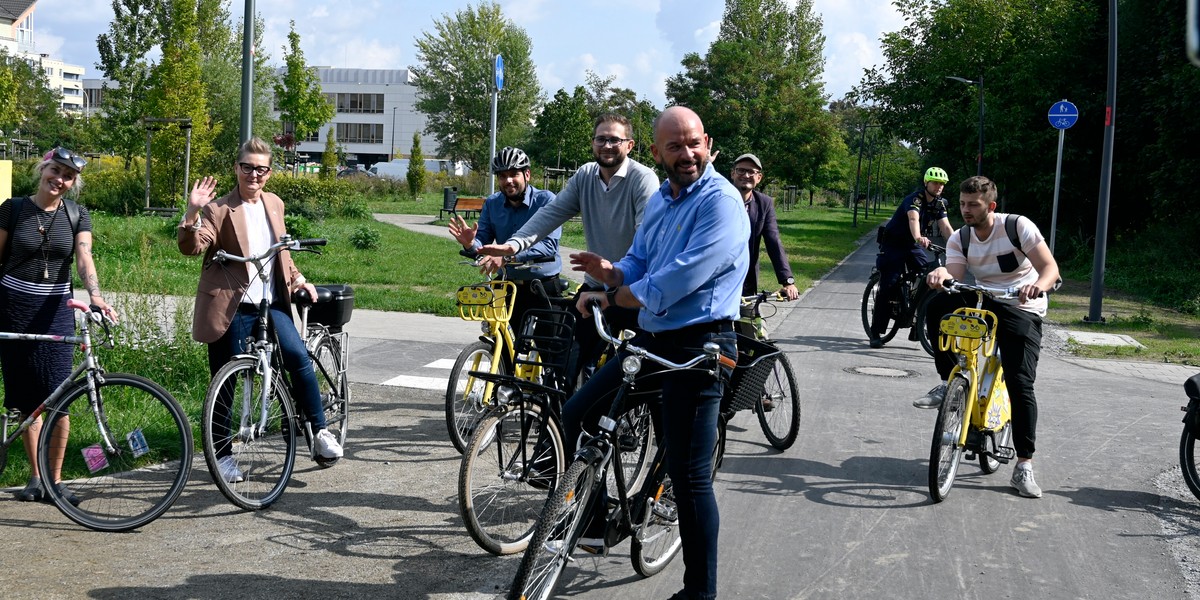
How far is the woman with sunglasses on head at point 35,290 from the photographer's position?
16.9 ft

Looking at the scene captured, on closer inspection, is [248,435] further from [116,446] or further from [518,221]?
[518,221]

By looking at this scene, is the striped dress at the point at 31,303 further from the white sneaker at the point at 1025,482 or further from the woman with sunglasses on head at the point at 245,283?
the white sneaker at the point at 1025,482

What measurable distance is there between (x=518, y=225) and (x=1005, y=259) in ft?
9.67

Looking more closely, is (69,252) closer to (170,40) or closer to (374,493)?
(374,493)

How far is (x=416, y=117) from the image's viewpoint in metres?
114

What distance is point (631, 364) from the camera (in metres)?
3.79

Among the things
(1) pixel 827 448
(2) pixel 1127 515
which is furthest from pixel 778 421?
(2) pixel 1127 515

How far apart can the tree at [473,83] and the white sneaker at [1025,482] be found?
6348cm

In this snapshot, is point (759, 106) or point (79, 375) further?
point (759, 106)

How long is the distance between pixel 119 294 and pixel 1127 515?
6.94 meters

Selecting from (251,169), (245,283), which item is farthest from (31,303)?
(251,169)

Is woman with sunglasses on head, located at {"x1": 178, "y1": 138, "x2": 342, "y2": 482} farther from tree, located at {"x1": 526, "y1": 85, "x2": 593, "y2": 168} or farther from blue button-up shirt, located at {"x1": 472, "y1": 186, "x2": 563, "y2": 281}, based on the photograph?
tree, located at {"x1": 526, "y1": 85, "x2": 593, "y2": 168}

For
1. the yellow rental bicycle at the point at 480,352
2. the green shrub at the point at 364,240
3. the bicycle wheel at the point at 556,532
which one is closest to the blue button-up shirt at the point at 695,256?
the bicycle wheel at the point at 556,532

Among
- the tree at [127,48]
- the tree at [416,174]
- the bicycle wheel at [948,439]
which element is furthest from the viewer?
the tree at [416,174]
